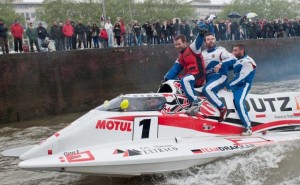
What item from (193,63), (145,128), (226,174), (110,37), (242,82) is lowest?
(226,174)

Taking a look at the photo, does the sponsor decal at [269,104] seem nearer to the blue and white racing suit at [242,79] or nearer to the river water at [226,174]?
the blue and white racing suit at [242,79]

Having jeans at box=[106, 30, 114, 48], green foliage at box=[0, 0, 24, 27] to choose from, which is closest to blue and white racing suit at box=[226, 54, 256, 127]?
jeans at box=[106, 30, 114, 48]

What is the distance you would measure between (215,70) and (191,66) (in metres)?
0.57

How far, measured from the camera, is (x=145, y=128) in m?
7.46

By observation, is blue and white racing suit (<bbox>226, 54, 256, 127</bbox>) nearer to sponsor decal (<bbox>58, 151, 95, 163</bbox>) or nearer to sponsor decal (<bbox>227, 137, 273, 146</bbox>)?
sponsor decal (<bbox>227, 137, 273, 146</bbox>)

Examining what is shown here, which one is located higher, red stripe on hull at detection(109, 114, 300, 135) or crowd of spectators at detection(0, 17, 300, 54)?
crowd of spectators at detection(0, 17, 300, 54)

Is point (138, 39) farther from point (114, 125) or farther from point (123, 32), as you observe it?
point (114, 125)

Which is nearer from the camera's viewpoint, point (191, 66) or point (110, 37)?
point (191, 66)

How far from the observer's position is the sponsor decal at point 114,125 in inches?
288

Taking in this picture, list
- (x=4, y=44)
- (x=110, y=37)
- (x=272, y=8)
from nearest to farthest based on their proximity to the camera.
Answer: (x=4, y=44), (x=110, y=37), (x=272, y=8)

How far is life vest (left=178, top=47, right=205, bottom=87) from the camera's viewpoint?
8266mm

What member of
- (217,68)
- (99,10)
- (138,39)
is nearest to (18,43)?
(138,39)

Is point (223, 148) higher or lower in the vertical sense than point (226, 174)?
higher

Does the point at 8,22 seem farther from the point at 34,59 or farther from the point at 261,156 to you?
the point at 261,156
